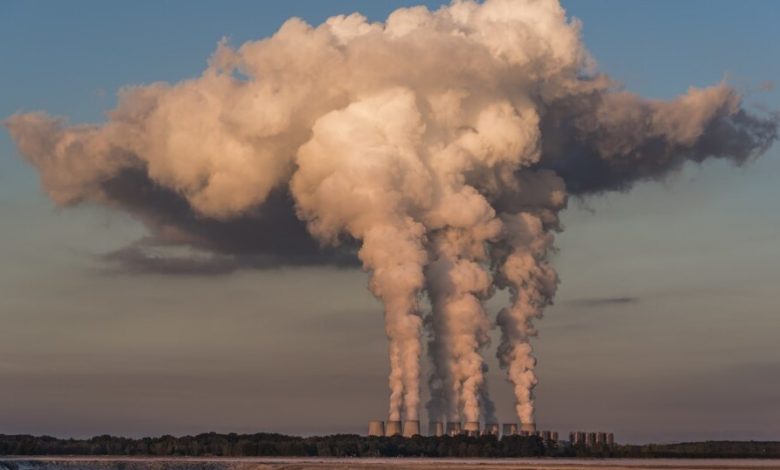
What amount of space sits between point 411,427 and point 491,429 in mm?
14563

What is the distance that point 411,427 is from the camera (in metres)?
171

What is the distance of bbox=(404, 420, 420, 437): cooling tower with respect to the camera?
170 m

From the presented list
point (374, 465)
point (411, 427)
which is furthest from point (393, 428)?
point (374, 465)

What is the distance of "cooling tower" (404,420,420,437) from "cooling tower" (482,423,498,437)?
1137 cm

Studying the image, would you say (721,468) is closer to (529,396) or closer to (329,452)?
(529,396)

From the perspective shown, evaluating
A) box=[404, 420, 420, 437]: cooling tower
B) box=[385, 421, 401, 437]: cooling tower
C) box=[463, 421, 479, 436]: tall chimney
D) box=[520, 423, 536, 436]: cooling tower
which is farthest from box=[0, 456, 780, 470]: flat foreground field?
box=[520, 423, 536, 436]: cooling tower

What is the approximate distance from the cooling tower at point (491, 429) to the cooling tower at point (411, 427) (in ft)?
37.3

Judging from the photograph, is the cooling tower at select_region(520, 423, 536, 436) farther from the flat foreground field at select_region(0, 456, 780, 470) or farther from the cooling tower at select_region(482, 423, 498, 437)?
the flat foreground field at select_region(0, 456, 780, 470)

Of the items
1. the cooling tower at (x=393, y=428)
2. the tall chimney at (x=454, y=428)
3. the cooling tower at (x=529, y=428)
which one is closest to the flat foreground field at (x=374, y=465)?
the cooling tower at (x=393, y=428)

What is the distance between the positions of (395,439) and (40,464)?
132 feet

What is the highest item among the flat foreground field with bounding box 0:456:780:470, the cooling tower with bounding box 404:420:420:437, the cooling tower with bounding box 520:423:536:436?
the cooling tower with bounding box 520:423:536:436

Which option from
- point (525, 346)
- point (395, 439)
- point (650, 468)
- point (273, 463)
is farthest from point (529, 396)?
point (650, 468)

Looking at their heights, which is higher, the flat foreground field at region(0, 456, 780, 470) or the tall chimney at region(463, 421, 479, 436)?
the tall chimney at region(463, 421, 479, 436)

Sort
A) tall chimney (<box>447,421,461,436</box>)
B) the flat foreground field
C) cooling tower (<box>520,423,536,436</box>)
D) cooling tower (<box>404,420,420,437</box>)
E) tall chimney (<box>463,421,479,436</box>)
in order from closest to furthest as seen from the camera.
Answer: the flat foreground field → cooling tower (<box>404,420,420,437</box>) → tall chimney (<box>463,421,479,436</box>) → tall chimney (<box>447,421,461,436</box>) → cooling tower (<box>520,423,536,436</box>)
